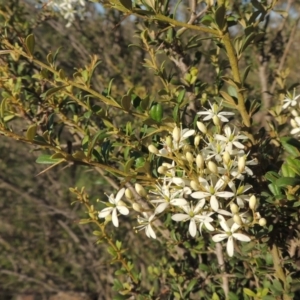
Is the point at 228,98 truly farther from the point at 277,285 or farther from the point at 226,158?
the point at 277,285

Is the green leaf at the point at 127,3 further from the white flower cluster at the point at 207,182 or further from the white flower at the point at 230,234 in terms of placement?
the white flower at the point at 230,234

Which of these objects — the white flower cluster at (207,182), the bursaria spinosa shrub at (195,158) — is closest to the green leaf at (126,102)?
the bursaria spinosa shrub at (195,158)

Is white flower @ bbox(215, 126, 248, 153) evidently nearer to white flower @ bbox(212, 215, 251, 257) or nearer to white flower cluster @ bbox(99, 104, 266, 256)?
white flower cluster @ bbox(99, 104, 266, 256)

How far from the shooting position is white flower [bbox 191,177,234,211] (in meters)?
0.86

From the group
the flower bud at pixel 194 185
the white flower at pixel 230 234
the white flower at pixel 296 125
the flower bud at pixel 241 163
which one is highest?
the white flower at pixel 296 125

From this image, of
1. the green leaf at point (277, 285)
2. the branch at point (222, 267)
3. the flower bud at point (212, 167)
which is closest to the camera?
the flower bud at point (212, 167)

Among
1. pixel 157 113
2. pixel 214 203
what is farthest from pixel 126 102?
pixel 214 203

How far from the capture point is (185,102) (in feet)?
3.74

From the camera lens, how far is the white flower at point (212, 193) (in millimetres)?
860

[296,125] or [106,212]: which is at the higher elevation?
[296,125]

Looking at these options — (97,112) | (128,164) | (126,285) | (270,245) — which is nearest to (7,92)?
Answer: (97,112)

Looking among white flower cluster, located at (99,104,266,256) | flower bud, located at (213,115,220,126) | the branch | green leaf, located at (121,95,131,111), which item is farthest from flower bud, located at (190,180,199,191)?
the branch

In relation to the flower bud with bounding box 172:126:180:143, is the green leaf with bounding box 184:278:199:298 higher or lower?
lower

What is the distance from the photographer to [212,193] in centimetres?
87
